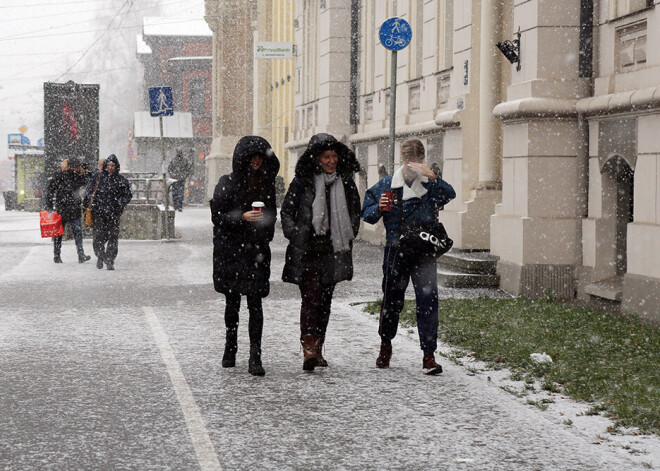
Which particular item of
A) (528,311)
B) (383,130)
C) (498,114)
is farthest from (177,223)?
(528,311)

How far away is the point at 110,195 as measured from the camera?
1727 cm

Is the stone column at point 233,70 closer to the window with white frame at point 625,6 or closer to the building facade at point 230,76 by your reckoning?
the building facade at point 230,76

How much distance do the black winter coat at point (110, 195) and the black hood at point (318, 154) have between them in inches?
379

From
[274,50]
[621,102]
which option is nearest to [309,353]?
[621,102]

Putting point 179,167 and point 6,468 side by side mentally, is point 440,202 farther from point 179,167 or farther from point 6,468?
point 179,167

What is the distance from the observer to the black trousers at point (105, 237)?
55.5ft

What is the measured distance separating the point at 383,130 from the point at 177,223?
12.6 meters

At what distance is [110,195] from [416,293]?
10.0 m

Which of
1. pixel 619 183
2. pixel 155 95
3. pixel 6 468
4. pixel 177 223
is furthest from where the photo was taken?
pixel 177 223

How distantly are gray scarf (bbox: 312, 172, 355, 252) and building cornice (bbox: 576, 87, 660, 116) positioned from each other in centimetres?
407

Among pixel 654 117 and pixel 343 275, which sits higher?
pixel 654 117

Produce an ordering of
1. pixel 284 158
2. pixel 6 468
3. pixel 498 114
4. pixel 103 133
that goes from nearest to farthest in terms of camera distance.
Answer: pixel 6 468, pixel 498 114, pixel 284 158, pixel 103 133

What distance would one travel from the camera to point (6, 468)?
17.6 ft

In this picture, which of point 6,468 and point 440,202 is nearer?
point 6,468
